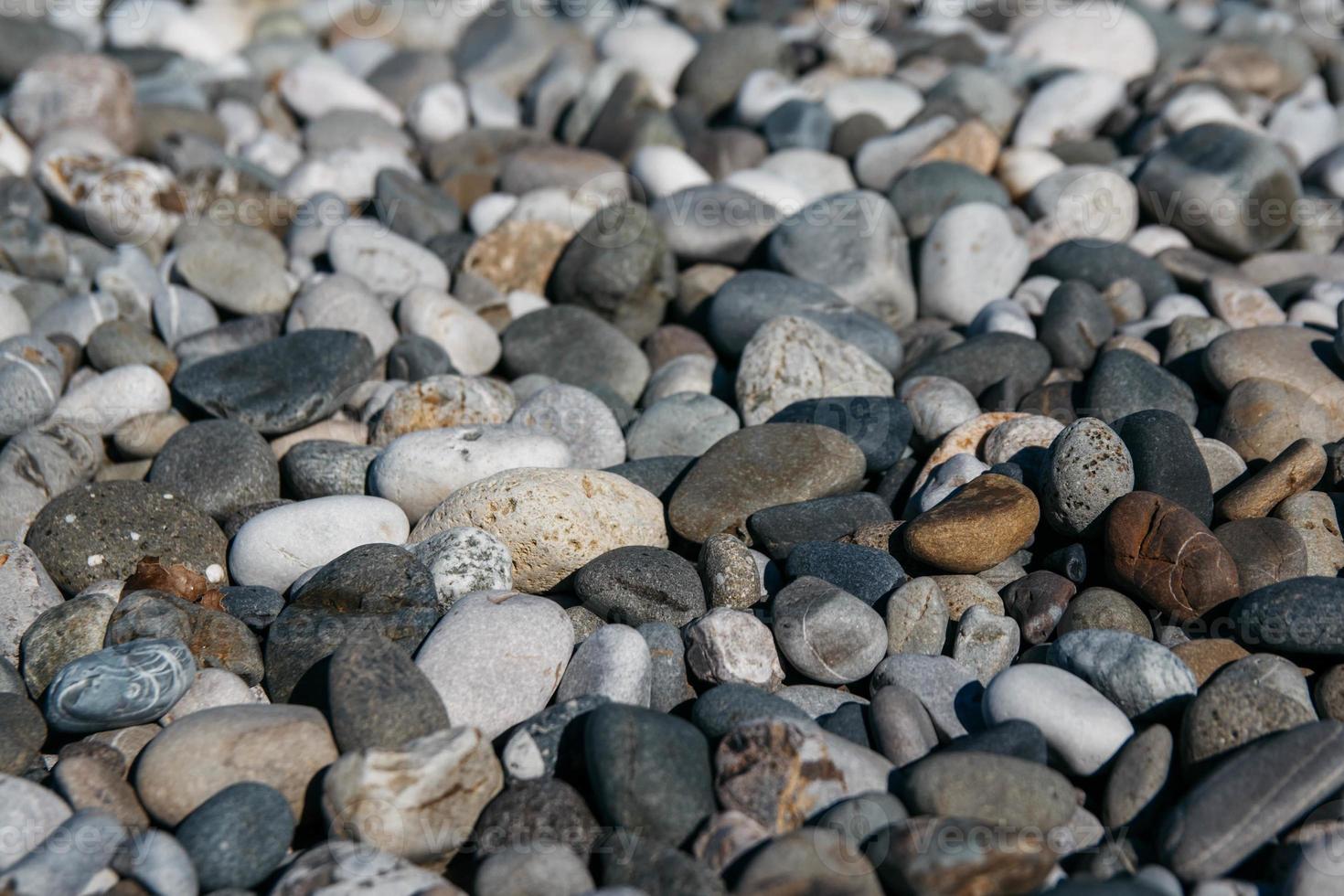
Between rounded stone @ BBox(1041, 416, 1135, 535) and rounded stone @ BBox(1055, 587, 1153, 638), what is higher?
rounded stone @ BBox(1041, 416, 1135, 535)

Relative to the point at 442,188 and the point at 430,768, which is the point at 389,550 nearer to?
the point at 430,768

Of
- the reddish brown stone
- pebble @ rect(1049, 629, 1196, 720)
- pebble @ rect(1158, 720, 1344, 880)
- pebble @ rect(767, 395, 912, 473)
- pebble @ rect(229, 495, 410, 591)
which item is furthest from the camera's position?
pebble @ rect(767, 395, 912, 473)

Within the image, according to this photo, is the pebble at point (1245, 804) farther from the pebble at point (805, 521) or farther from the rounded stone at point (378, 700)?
the rounded stone at point (378, 700)

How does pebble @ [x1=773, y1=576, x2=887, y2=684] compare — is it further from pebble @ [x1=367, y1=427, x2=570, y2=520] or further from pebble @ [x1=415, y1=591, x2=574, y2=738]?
pebble @ [x1=367, y1=427, x2=570, y2=520]

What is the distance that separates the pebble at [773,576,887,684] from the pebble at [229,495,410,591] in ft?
4.99

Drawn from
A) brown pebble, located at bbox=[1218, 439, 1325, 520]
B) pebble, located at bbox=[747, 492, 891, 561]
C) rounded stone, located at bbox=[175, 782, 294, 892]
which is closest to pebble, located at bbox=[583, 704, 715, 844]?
rounded stone, located at bbox=[175, 782, 294, 892]

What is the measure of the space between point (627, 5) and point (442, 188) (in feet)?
11.8

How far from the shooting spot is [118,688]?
312 centimetres

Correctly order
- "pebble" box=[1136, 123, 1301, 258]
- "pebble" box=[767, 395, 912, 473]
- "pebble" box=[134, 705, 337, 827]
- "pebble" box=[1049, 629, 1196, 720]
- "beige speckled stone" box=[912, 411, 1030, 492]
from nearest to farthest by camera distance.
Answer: "pebble" box=[134, 705, 337, 827] → "pebble" box=[1049, 629, 1196, 720] → "beige speckled stone" box=[912, 411, 1030, 492] → "pebble" box=[767, 395, 912, 473] → "pebble" box=[1136, 123, 1301, 258]

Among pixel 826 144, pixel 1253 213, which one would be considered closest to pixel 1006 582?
pixel 1253 213

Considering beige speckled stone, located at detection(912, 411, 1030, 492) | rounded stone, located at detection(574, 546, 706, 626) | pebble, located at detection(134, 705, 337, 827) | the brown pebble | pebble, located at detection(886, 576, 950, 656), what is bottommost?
pebble, located at detection(134, 705, 337, 827)

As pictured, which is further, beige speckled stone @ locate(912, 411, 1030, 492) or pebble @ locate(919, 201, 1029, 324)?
pebble @ locate(919, 201, 1029, 324)

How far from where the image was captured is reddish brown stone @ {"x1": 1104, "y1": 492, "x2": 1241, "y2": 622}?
11.1ft

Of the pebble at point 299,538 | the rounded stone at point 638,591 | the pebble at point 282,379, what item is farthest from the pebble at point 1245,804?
the pebble at point 282,379
